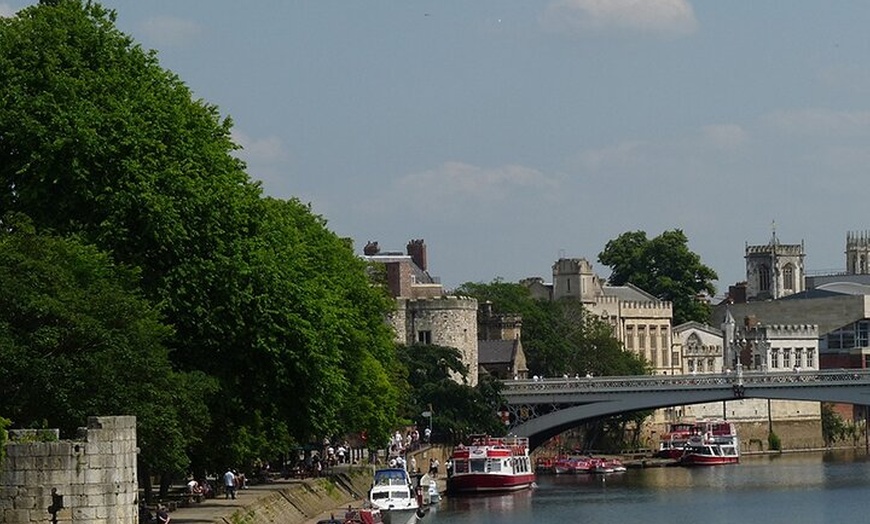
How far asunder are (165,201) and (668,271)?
411 feet

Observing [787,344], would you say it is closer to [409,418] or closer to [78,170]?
[409,418]

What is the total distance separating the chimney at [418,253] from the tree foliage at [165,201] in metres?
74.2

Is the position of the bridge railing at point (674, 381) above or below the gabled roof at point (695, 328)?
below

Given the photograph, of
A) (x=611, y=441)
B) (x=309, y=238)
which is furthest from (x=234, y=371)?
(x=611, y=441)

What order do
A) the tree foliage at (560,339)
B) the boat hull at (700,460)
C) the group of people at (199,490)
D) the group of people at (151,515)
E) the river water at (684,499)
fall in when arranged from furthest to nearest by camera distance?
the tree foliage at (560,339), the boat hull at (700,460), the river water at (684,499), the group of people at (199,490), the group of people at (151,515)

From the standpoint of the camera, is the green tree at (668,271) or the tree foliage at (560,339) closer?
the tree foliage at (560,339)

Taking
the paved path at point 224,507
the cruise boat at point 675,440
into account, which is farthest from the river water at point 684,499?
the cruise boat at point 675,440

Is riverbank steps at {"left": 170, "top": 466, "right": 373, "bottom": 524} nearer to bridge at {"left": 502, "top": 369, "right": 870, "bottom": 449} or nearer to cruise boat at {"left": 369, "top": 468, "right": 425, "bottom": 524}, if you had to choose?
cruise boat at {"left": 369, "top": 468, "right": 425, "bottom": 524}

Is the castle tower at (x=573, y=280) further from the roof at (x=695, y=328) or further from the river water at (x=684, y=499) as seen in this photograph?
the river water at (x=684, y=499)

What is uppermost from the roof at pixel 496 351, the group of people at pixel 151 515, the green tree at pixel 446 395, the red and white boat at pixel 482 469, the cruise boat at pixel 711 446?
the roof at pixel 496 351

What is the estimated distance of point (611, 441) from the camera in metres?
133

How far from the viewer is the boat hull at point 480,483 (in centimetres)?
9375

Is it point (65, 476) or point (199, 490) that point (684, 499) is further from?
point (65, 476)

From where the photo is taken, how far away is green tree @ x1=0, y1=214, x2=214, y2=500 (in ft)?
148
